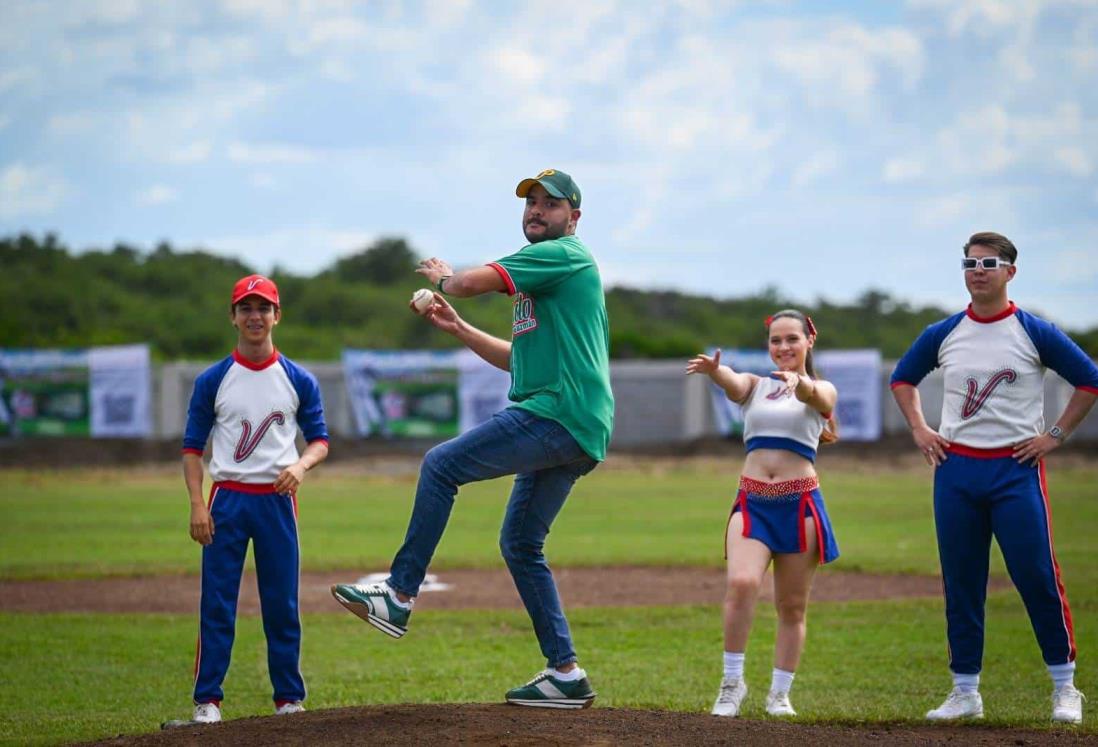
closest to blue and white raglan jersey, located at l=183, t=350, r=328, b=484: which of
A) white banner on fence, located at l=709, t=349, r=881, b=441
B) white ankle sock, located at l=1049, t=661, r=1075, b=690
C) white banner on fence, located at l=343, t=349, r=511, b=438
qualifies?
white ankle sock, located at l=1049, t=661, r=1075, b=690

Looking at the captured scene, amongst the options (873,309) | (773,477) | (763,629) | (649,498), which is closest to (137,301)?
(873,309)

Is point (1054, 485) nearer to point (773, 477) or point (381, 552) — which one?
point (381, 552)

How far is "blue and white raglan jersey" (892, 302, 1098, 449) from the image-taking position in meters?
7.56

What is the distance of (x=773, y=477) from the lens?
768cm

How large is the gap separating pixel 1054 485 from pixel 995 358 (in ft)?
68.4

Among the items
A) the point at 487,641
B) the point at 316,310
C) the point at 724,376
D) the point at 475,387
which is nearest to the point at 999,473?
the point at 724,376

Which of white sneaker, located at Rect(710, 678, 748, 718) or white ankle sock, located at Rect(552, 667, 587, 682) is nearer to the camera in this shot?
white ankle sock, located at Rect(552, 667, 587, 682)

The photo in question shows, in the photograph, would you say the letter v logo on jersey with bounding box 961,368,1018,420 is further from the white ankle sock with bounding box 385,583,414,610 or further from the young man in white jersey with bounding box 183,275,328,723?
the young man in white jersey with bounding box 183,275,328,723

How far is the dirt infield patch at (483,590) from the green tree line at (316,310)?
3358cm

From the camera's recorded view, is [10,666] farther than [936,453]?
Yes

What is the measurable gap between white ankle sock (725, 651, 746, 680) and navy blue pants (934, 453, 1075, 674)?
125 centimetres

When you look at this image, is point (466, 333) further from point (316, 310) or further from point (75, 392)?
point (316, 310)

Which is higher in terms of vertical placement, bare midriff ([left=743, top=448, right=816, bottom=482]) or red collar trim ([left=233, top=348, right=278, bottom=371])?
red collar trim ([left=233, top=348, right=278, bottom=371])

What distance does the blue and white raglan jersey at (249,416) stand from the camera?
24.3 ft
